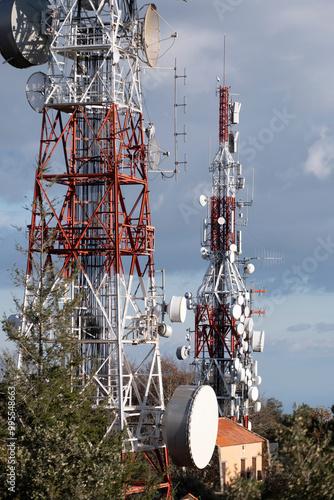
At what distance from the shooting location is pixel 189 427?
36.6m

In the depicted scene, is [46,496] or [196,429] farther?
[196,429]

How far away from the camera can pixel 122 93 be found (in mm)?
39906

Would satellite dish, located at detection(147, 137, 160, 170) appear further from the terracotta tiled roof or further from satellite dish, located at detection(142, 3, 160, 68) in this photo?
the terracotta tiled roof

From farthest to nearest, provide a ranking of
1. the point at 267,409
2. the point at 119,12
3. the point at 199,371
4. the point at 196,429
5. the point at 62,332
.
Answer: the point at 267,409 → the point at 199,371 → the point at 119,12 → the point at 196,429 → the point at 62,332

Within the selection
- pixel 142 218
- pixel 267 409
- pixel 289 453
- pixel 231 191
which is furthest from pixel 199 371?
pixel 289 453

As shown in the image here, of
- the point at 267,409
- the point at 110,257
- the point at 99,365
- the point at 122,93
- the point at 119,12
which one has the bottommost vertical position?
the point at 267,409

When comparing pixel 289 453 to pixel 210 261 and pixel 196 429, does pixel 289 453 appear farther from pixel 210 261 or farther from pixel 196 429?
pixel 210 261

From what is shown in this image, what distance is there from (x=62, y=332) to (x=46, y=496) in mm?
5766

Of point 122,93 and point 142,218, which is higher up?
point 122,93

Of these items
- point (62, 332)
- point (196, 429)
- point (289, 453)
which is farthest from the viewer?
point (196, 429)

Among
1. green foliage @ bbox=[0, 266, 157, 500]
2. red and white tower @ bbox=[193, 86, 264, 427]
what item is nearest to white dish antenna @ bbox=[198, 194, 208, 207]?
red and white tower @ bbox=[193, 86, 264, 427]

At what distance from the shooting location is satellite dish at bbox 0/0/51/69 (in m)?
39.2

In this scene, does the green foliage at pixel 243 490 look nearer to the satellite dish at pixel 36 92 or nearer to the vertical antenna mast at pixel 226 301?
the satellite dish at pixel 36 92

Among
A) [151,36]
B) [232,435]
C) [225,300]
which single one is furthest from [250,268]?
→ [151,36]
